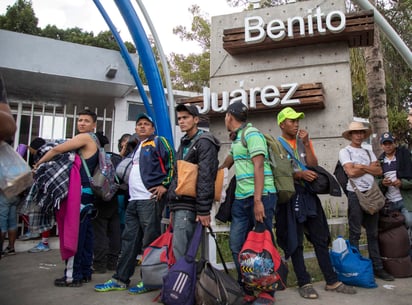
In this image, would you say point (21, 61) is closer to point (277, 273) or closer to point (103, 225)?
point (103, 225)

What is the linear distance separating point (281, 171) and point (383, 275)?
1.97 meters

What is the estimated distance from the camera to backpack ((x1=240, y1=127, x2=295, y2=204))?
10.4 feet

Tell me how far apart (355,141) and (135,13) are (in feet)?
14.1

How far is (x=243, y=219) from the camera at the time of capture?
10.4 ft

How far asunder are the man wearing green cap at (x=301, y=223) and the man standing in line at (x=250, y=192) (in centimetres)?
43

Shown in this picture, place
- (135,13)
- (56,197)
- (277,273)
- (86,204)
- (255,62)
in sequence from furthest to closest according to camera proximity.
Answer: (255,62) → (135,13) → (86,204) → (56,197) → (277,273)

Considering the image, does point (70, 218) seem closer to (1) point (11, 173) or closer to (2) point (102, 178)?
(2) point (102, 178)

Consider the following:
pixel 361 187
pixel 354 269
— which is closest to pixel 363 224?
pixel 361 187

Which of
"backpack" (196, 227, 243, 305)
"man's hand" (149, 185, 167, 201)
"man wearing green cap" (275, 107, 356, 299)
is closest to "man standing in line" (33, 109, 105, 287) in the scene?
"man's hand" (149, 185, 167, 201)

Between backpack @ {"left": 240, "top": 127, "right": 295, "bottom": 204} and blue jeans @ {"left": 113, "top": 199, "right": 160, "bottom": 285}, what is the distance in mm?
1195

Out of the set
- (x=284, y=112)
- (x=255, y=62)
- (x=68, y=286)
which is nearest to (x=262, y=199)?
(x=284, y=112)

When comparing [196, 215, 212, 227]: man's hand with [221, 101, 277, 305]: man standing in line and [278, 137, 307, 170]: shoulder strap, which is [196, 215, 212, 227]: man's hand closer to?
[221, 101, 277, 305]: man standing in line

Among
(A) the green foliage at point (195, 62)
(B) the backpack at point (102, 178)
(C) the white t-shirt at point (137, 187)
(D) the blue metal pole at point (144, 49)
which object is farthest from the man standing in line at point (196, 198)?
(A) the green foliage at point (195, 62)

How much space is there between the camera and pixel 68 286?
3.71 meters
